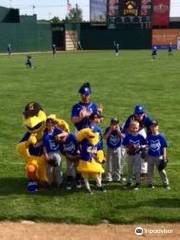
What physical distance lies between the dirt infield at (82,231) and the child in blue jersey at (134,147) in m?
1.69

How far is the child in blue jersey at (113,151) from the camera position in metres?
9.24

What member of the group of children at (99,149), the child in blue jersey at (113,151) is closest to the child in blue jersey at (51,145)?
the group of children at (99,149)

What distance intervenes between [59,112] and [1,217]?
9.66 m

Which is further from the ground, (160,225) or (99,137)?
(99,137)

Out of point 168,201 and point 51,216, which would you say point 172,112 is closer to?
point 168,201

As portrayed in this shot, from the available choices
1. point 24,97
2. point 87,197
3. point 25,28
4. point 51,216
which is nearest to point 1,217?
point 51,216

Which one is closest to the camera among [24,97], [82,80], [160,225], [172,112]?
[160,225]

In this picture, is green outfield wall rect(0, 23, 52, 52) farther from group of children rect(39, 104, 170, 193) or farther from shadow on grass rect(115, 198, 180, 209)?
shadow on grass rect(115, 198, 180, 209)

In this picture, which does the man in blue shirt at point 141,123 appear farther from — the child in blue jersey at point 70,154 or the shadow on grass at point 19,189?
the shadow on grass at point 19,189

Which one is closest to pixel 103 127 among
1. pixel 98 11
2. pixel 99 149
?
pixel 99 149

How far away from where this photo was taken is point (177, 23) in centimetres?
8594

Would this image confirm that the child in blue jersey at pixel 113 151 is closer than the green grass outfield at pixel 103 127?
No

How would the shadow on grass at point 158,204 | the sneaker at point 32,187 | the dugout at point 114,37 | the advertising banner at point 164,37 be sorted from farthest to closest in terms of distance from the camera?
the dugout at point 114,37, the advertising banner at point 164,37, the sneaker at point 32,187, the shadow on grass at point 158,204

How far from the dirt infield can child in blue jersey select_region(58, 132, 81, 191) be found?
66.4 inches
